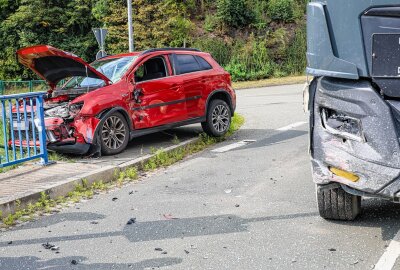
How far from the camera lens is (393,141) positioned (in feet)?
13.2

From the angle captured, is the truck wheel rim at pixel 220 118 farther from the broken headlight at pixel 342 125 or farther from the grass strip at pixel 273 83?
the grass strip at pixel 273 83

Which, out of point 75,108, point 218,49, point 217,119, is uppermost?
point 218,49

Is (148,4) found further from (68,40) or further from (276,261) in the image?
(276,261)

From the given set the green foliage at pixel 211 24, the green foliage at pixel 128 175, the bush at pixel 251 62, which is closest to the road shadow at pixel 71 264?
the green foliage at pixel 128 175

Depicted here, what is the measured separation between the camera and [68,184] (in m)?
6.82

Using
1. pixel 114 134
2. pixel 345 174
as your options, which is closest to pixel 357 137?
pixel 345 174

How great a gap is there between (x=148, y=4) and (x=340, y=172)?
31.1 meters

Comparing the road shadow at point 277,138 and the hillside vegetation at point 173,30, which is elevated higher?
the hillside vegetation at point 173,30

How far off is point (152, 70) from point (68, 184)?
338 centimetres

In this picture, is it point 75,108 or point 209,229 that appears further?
point 75,108

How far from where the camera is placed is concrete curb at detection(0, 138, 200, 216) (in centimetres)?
601

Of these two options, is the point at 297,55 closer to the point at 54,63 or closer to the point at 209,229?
the point at 54,63

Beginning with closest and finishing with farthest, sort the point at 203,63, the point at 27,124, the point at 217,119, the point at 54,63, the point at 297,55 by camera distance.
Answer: the point at 27,124 → the point at 54,63 → the point at 203,63 → the point at 217,119 → the point at 297,55

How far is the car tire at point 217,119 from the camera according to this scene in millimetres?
10398
